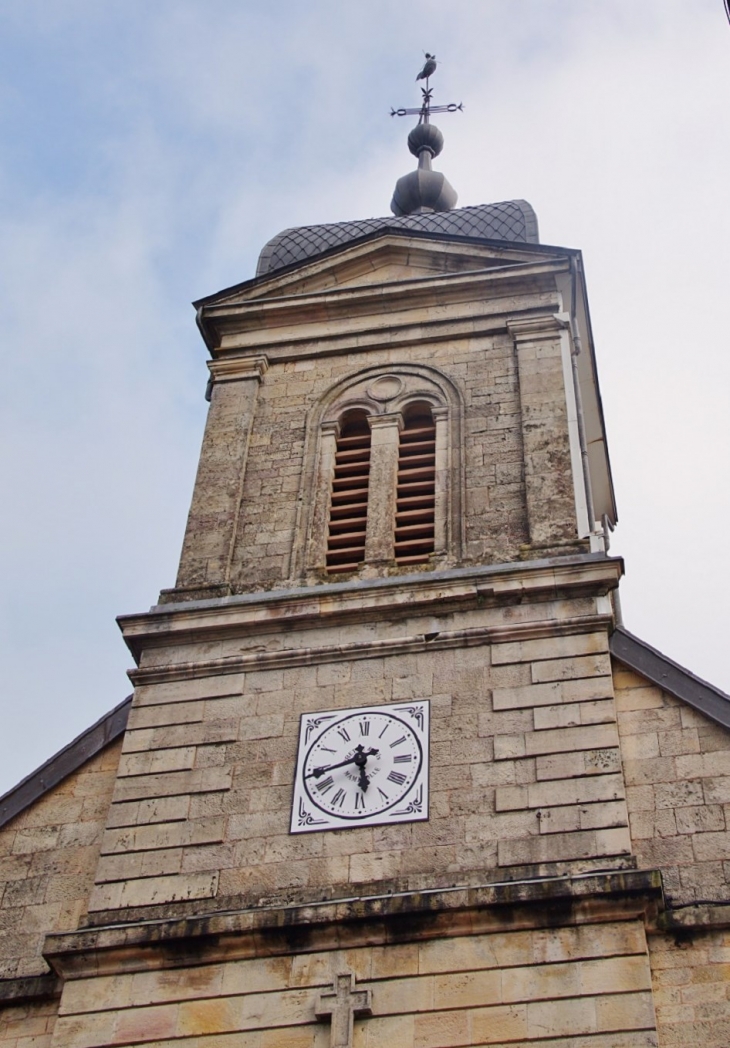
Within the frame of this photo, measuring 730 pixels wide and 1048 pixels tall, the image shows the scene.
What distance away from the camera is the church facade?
12.5 metres

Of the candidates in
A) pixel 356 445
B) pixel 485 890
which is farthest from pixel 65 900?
pixel 356 445

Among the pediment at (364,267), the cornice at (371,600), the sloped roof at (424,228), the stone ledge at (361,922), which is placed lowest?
the stone ledge at (361,922)

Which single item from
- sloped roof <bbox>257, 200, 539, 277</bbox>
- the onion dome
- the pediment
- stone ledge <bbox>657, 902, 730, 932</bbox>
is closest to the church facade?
stone ledge <bbox>657, 902, 730, 932</bbox>

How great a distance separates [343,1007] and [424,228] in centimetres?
1103

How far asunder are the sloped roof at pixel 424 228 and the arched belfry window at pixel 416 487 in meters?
3.30

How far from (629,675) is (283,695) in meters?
2.87

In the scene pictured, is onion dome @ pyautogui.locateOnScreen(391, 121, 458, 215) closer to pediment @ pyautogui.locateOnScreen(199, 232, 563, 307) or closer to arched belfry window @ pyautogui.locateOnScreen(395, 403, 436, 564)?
pediment @ pyautogui.locateOnScreen(199, 232, 563, 307)

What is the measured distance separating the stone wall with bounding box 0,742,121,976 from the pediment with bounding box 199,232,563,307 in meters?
6.40

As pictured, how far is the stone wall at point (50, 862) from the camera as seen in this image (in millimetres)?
13906

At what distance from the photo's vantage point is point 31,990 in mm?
13406

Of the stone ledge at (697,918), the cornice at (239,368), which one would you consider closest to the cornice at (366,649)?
the stone ledge at (697,918)

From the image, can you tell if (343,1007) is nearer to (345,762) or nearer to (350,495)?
(345,762)

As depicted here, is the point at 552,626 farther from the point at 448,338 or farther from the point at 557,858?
the point at 448,338

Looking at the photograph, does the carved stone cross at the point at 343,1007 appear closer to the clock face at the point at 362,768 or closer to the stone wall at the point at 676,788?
the clock face at the point at 362,768
